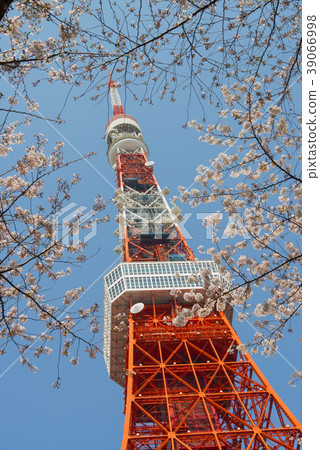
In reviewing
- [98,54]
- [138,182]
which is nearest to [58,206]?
[98,54]

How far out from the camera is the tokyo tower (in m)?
17.9

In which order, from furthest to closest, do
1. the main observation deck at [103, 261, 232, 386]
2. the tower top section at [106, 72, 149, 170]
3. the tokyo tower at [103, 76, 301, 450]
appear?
the tower top section at [106, 72, 149, 170], the main observation deck at [103, 261, 232, 386], the tokyo tower at [103, 76, 301, 450]

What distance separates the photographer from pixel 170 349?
2556 centimetres

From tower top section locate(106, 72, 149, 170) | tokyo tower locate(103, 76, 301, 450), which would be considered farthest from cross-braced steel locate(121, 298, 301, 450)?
tower top section locate(106, 72, 149, 170)

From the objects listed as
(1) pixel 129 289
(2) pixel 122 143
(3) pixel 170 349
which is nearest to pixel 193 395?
Answer: (3) pixel 170 349

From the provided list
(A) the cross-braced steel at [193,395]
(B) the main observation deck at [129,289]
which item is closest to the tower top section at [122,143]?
(B) the main observation deck at [129,289]

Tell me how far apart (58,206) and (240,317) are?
4.32 metres

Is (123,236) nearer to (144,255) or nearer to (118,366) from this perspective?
(144,255)

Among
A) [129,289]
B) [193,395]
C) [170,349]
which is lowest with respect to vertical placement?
[193,395]

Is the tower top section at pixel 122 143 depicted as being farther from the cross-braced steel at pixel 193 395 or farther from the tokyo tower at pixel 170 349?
the cross-braced steel at pixel 193 395

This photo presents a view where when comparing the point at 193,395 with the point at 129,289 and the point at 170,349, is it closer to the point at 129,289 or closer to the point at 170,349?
the point at 170,349

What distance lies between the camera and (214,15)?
5020 millimetres

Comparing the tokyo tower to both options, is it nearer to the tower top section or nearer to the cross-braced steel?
the cross-braced steel

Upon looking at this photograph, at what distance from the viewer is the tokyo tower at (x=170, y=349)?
703 inches
